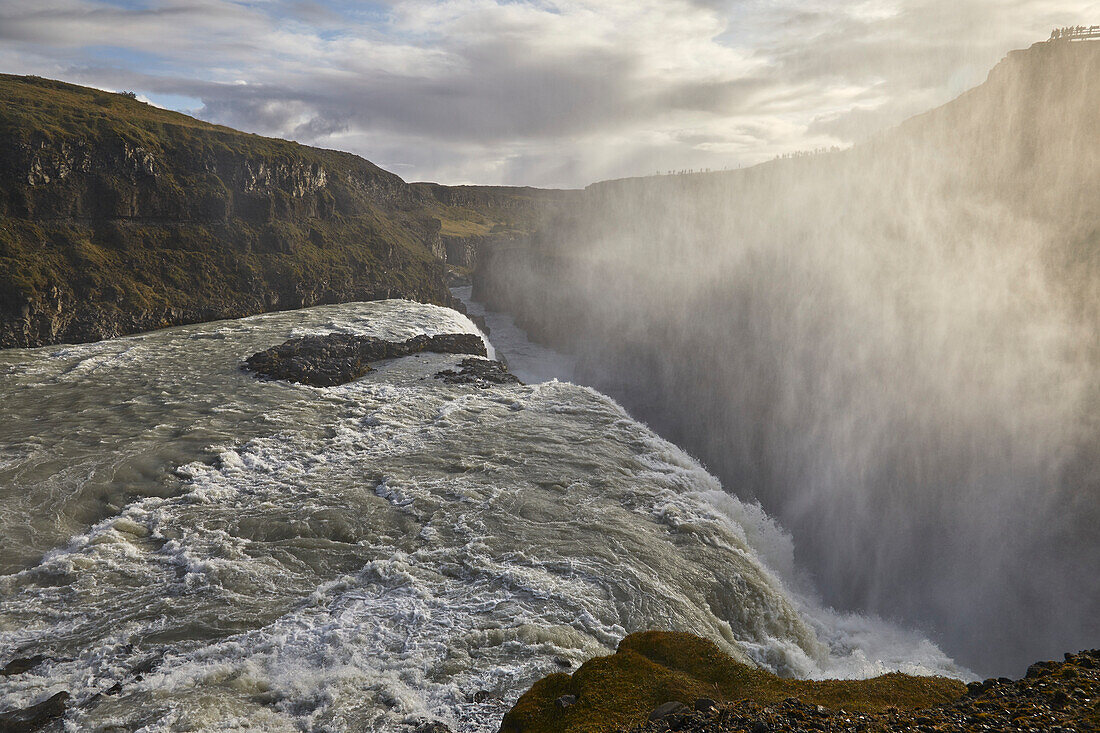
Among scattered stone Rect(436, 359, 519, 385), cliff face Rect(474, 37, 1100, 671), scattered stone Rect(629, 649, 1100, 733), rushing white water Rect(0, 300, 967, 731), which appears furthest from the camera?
scattered stone Rect(436, 359, 519, 385)

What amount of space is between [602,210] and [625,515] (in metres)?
68.9

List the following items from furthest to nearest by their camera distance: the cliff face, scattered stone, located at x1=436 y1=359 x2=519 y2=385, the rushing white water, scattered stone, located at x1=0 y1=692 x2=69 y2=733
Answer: scattered stone, located at x1=436 y1=359 x2=519 y2=385 < the cliff face < the rushing white water < scattered stone, located at x1=0 y1=692 x2=69 y2=733

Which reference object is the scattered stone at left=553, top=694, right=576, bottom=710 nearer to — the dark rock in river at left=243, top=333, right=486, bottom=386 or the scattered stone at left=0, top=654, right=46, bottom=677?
the scattered stone at left=0, top=654, right=46, bottom=677

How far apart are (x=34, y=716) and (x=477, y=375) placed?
2644cm

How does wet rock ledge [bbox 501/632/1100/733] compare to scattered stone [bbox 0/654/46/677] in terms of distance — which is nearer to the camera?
wet rock ledge [bbox 501/632/1100/733]

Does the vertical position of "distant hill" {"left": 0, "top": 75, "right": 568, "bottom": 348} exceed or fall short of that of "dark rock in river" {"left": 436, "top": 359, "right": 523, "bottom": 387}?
it exceeds it

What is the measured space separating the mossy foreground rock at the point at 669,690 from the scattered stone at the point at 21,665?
970 centimetres

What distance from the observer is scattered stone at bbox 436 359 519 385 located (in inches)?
1335

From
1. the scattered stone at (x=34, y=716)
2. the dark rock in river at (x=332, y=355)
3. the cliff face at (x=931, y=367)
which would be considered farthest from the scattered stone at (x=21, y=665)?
the cliff face at (x=931, y=367)

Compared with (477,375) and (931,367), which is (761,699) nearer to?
(477,375)

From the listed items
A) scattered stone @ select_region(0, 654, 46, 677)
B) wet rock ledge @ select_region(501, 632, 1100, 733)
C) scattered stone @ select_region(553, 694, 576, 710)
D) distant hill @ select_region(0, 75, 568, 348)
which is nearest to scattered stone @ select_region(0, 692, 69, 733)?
scattered stone @ select_region(0, 654, 46, 677)

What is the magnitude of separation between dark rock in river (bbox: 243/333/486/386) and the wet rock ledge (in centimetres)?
2586

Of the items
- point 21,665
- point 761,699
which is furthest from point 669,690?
point 21,665

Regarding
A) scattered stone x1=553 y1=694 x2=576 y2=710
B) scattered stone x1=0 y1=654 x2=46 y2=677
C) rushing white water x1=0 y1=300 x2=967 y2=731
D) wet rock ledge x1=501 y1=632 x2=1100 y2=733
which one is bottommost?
scattered stone x1=0 y1=654 x2=46 y2=677
